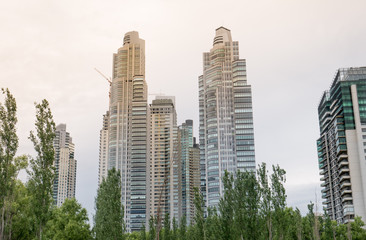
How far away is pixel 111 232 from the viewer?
5044 centimetres

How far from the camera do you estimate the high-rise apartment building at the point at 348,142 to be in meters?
150

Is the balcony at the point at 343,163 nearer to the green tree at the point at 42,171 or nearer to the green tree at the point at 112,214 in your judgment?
the green tree at the point at 112,214

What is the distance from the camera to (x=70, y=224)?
6344 cm

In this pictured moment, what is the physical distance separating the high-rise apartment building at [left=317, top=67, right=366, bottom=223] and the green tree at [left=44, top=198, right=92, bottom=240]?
11274 cm

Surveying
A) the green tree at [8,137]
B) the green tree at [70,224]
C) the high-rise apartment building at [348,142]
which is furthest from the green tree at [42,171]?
the high-rise apartment building at [348,142]

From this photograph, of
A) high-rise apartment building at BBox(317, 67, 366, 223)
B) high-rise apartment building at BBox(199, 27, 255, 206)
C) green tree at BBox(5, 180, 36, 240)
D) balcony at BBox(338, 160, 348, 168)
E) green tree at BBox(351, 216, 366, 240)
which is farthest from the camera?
high-rise apartment building at BBox(199, 27, 255, 206)

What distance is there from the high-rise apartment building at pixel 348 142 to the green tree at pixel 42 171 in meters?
132

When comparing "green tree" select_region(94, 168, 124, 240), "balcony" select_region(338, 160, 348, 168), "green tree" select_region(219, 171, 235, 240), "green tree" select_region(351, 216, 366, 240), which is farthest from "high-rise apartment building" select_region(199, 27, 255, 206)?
"green tree" select_region(94, 168, 124, 240)

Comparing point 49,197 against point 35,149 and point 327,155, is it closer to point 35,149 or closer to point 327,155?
point 35,149

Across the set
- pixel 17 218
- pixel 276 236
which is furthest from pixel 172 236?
pixel 17 218

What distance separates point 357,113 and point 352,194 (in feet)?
103

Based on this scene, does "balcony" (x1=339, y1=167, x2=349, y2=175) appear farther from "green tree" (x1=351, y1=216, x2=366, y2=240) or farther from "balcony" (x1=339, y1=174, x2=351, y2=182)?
"green tree" (x1=351, y1=216, x2=366, y2=240)

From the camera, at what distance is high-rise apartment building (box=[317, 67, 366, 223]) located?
149875mm

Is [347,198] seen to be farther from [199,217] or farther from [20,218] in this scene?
[20,218]
